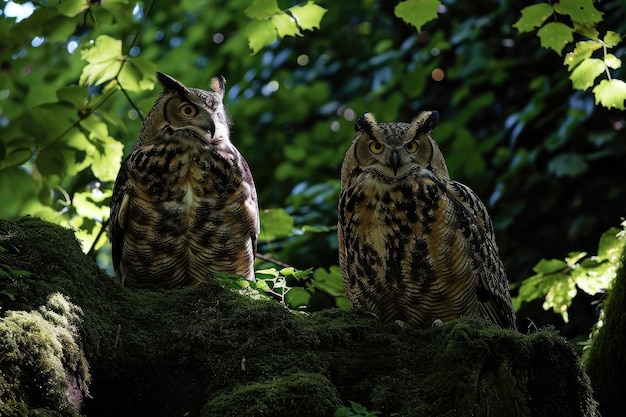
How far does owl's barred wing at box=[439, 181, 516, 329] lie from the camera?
2895 mm

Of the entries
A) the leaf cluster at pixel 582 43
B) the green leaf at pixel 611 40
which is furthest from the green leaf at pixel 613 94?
the green leaf at pixel 611 40

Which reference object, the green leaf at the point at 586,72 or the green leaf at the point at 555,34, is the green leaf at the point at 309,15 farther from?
the green leaf at the point at 586,72

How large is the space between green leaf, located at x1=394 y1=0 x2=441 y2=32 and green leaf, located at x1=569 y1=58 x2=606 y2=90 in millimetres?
620

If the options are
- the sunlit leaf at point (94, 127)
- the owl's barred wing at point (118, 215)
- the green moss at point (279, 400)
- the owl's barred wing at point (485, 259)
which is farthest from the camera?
the sunlit leaf at point (94, 127)

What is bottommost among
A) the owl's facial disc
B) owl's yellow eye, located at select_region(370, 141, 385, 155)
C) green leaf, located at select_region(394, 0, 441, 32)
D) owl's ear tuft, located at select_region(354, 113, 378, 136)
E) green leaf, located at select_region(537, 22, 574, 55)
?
owl's yellow eye, located at select_region(370, 141, 385, 155)

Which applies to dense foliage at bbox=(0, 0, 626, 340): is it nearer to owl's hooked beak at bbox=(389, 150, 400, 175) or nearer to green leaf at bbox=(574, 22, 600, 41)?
green leaf at bbox=(574, 22, 600, 41)

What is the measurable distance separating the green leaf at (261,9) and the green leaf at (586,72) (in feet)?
4.28

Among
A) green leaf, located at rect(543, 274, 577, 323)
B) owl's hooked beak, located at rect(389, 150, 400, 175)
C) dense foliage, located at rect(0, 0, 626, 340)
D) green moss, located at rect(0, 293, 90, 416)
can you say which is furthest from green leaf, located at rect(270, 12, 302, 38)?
green moss, located at rect(0, 293, 90, 416)

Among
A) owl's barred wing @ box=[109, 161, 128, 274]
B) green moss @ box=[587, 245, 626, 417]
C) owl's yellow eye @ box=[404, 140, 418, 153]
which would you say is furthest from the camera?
owl's barred wing @ box=[109, 161, 128, 274]

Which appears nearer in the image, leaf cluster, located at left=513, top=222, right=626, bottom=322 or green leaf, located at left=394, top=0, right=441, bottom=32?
green leaf, located at left=394, top=0, right=441, bottom=32

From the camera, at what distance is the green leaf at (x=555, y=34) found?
10.2 ft

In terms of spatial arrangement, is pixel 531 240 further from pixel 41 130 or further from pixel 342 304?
pixel 41 130

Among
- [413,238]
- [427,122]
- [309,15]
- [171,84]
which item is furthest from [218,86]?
[413,238]

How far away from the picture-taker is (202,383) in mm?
1971
